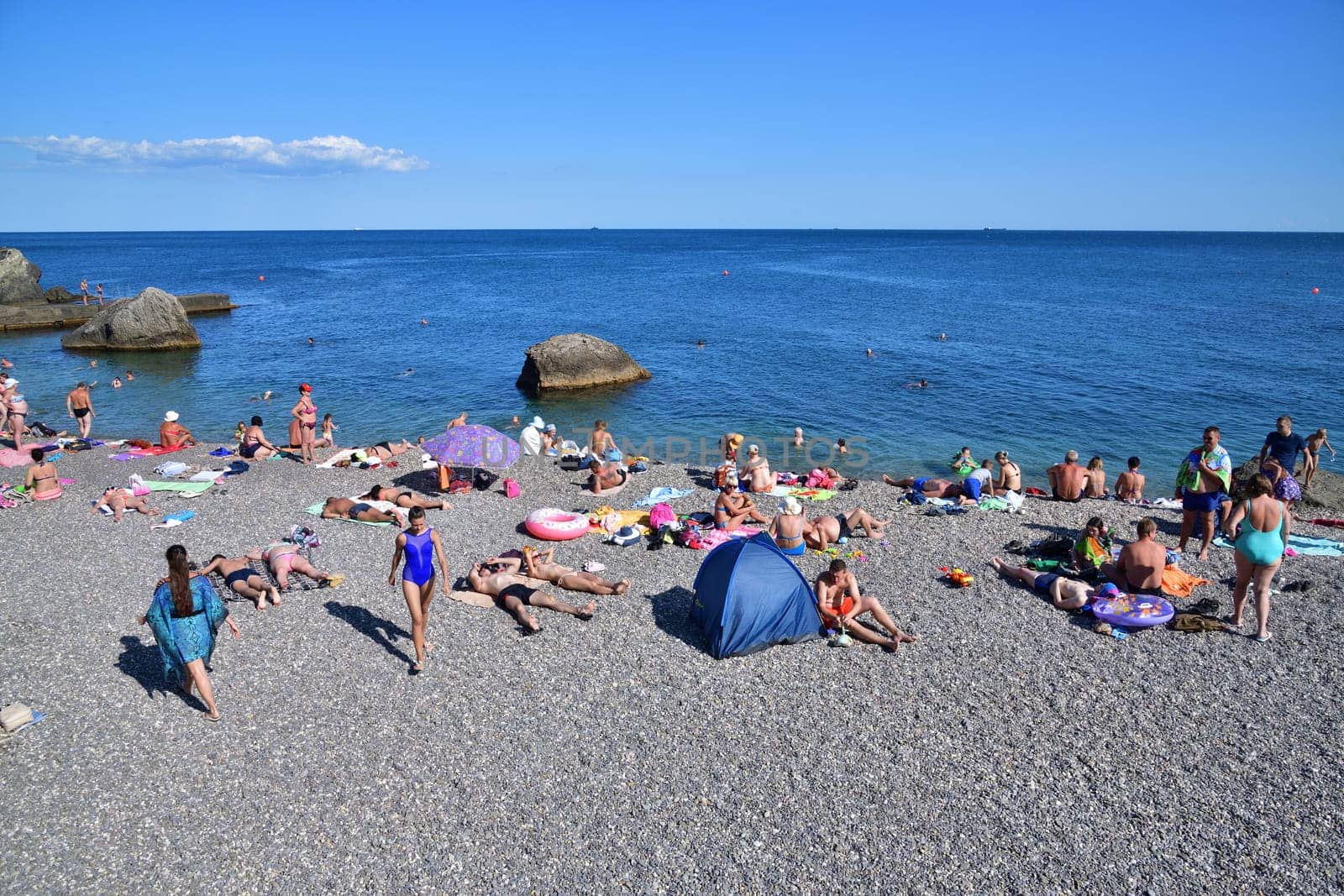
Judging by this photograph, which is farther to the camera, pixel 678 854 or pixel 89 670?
pixel 89 670

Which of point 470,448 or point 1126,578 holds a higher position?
point 470,448

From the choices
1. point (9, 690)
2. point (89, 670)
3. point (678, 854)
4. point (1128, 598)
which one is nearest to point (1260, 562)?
point (1128, 598)

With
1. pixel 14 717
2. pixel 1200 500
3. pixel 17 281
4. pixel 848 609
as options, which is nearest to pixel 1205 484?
pixel 1200 500

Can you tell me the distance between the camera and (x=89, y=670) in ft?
32.9

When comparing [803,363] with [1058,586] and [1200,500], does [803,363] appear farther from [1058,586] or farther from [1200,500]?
[1058,586]

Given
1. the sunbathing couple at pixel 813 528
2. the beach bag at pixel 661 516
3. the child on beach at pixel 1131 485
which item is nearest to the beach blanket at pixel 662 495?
the beach bag at pixel 661 516

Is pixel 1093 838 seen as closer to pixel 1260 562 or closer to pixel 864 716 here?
pixel 864 716

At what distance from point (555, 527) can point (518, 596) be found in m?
3.07

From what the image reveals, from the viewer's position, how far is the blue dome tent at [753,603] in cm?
1058

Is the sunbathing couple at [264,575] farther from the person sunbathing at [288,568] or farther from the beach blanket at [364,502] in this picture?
the beach blanket at [364,502]

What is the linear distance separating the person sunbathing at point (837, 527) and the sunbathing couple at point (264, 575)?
8131 millimetres

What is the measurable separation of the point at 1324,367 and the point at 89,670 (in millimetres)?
46359

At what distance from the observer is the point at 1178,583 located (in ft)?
40.4

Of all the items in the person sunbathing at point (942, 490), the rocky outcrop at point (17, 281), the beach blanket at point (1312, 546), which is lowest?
the beach blanket at point (1312, 546)
